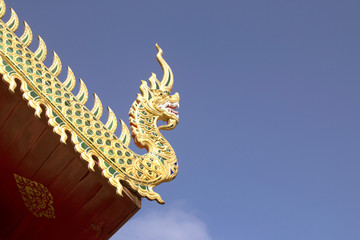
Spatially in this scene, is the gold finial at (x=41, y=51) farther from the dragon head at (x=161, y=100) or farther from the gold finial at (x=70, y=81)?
A: the dragon head at (x=161, y=100)

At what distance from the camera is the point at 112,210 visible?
3416mm

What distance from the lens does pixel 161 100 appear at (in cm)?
434

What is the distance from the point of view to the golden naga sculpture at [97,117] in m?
3.39

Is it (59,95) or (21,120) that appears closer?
(21,120)

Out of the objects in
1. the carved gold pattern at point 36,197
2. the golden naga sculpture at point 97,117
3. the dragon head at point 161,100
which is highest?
the dragon head at point 161,100

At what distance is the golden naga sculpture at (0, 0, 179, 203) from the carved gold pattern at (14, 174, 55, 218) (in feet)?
1.62

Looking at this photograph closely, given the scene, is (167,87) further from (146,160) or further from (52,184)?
(52,184)

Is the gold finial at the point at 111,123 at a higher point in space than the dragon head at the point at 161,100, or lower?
lower

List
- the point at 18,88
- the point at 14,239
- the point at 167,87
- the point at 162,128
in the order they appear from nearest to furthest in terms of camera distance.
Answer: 1. the point at 18,88
2. the point at 14,239
3. the point at 162,128
4. the point at 167,87

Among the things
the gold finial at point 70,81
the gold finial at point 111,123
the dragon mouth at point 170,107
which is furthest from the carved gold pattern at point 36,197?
the dragon mouth at point 170,107

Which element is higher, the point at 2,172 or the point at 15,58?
the point at 15,58

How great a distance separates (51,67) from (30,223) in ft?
3.60

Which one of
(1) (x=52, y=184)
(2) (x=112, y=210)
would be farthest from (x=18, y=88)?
(2) (x=112, y=210)

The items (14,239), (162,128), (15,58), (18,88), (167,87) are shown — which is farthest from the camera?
(167,87)
